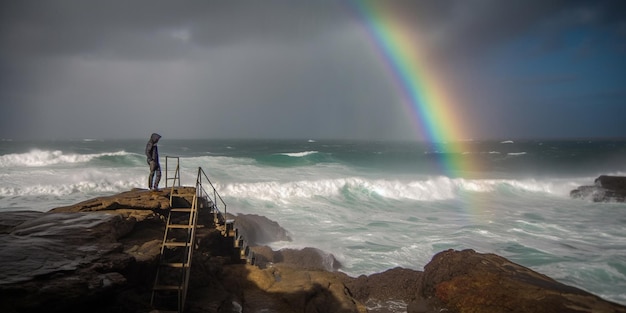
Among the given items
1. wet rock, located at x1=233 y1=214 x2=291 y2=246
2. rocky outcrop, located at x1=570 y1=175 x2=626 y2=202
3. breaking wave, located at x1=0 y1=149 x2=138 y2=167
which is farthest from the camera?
breaking wave, located at x1=0 y1=149 x2=138 y2=167

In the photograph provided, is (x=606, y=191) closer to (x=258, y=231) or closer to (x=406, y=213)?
(x=406, y=213)

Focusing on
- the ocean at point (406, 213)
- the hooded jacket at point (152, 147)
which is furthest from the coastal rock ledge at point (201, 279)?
the ocean at point (406, 213)

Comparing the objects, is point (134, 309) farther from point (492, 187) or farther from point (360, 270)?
point (492, 187)

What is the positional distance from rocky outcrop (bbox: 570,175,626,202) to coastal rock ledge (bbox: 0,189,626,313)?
26811 mm

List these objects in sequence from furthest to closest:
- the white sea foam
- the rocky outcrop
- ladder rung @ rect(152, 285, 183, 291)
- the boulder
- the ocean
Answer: the white sea foam, the rocky outcrop, the ocean, the boulder, ladder rung @ rect(152, 285, 183, 291)

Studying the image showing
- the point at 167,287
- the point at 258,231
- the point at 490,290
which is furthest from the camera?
the point at 258,231

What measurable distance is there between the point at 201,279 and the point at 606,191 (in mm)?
35520

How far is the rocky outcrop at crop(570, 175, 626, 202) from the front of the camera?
28325 millimetres

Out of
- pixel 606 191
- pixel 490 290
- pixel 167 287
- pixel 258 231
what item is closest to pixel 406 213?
pixel 258 231

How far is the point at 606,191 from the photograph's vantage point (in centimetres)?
2898

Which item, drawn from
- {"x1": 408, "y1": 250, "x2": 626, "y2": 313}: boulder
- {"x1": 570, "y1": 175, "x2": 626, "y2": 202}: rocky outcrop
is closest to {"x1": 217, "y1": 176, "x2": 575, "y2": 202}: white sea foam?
{"x1": 570, "y1": 175, "x2": 626, "y2": 202}: rocky outcrop

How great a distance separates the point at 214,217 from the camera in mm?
11961

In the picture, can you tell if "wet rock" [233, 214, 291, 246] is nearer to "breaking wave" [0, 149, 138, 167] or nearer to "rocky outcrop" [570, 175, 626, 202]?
"rocky outcrop" [570, 175, 626, 202]

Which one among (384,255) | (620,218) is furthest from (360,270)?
(620,218)
